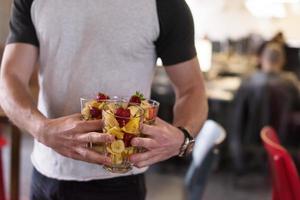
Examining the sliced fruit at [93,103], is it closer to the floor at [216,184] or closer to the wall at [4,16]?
the wall at [4,16]

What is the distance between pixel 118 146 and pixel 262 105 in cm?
303

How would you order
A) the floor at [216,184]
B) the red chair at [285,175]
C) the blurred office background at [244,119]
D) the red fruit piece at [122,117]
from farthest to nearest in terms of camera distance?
1. the blurred office background at [244,119]
2. the floor at [216,184]
3. the red chair at [285,175]
4. the red fruit piece at [122,117]

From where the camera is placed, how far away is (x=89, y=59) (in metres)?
1.08

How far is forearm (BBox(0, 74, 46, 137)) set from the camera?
3.19ft

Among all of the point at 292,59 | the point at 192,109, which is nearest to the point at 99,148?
the point at 192,109

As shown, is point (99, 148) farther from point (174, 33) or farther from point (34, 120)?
point (174, 33)

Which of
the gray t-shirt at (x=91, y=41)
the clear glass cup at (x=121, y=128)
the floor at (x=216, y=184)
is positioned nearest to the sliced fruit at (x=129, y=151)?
the clear glass cup at (x=121, y=128)

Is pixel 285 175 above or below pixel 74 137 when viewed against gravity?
below

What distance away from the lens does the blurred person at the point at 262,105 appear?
374 cm

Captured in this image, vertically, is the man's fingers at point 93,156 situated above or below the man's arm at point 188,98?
below

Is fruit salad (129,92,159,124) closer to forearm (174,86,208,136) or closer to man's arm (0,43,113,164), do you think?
man's arm (0,43,113,164)

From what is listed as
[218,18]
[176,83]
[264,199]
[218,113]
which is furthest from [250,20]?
[176,83]

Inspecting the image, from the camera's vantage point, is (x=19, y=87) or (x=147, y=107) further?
(x=19, y=87)

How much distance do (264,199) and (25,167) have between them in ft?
6.15
